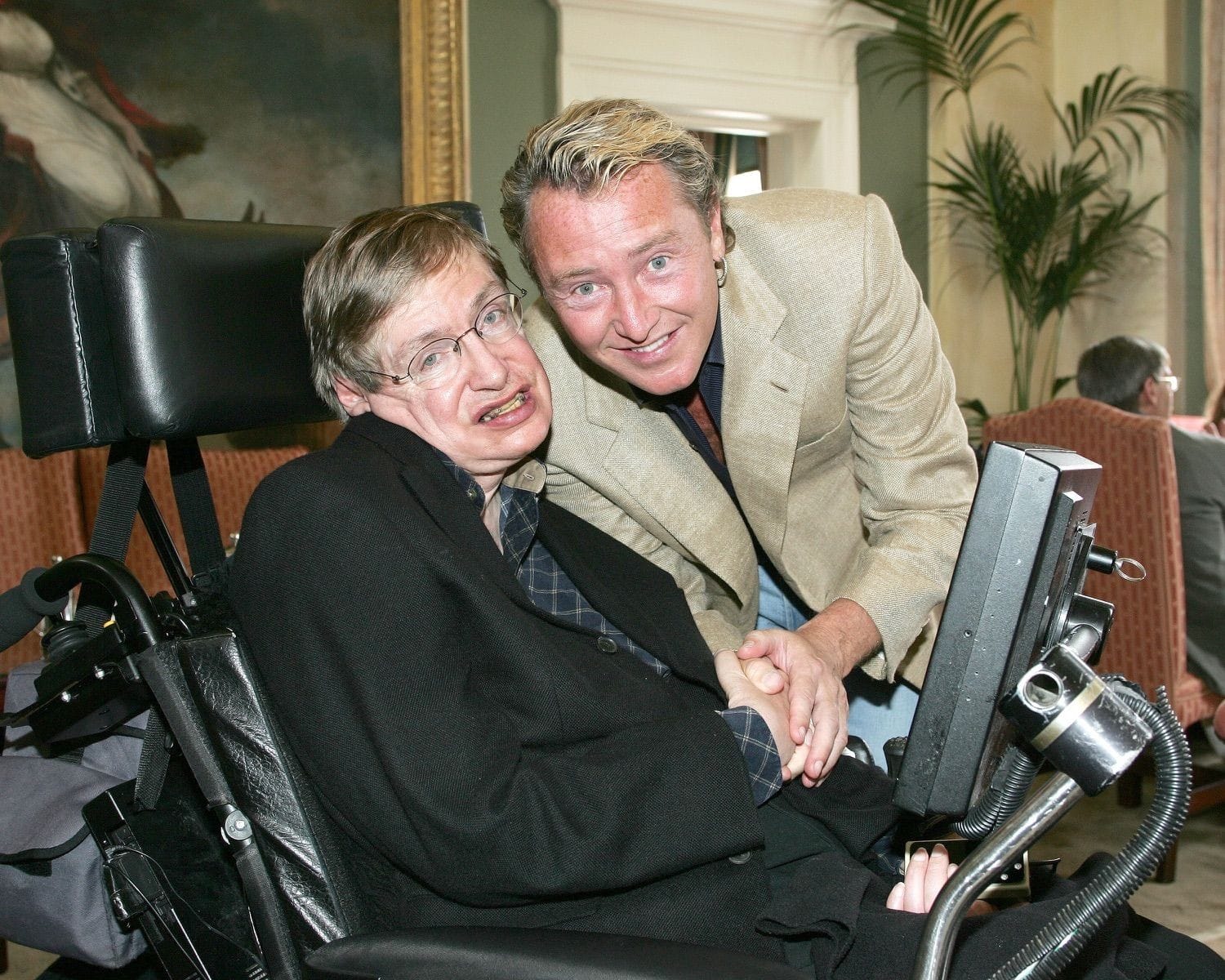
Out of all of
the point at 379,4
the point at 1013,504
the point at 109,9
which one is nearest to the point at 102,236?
the point at 1013,504

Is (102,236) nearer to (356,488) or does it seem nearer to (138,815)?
(356,488)

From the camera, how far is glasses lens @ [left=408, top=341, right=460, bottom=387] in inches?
52.1

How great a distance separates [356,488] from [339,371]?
0.73 ft

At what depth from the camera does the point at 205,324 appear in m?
1.21

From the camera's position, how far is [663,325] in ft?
4.72

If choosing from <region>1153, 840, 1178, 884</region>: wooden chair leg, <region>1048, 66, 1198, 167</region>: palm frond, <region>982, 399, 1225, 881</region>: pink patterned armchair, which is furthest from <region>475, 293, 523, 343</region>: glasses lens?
<region>1048, 66, 1198, 167</region>: palm frond

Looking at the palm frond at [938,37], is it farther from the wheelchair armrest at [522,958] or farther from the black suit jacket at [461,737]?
the wheelchair armrest at [522,958]

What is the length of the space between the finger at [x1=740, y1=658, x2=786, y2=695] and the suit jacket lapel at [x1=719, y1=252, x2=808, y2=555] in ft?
1.01

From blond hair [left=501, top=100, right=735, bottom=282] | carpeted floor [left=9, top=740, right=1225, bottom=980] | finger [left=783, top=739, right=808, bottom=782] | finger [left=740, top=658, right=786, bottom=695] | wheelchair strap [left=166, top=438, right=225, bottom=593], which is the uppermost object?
blond hair [left=501, top=100, right=735, bottom=282]

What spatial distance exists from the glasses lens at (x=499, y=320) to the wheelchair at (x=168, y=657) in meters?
0.27

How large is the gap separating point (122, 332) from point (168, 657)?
1.08 ft

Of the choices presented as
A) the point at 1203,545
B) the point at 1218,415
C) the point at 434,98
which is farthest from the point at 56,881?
the point at 1218,415

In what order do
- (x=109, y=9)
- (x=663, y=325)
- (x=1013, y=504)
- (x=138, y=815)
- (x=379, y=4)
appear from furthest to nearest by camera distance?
(x=379, y=4), (x=109, y=9), (x=663, y=325), (x=138, y=815), (x=1013, y=504)

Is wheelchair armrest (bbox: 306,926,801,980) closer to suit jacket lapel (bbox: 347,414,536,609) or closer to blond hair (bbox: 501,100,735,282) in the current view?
suit jacket lapel (bbox: 347,414,536,609)
